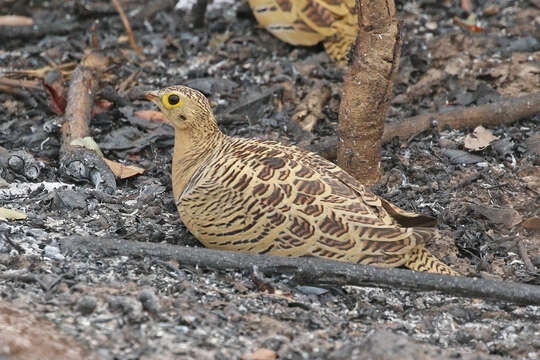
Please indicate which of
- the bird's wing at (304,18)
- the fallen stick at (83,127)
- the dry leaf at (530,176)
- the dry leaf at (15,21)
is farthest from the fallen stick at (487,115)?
the dry leaf at (15,21)

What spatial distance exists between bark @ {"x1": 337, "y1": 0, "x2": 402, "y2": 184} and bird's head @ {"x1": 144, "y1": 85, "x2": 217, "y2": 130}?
93 centimetres

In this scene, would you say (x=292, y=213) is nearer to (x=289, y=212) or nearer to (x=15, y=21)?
(x=289, y=212)

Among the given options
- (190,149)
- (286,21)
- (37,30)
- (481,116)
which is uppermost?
(286,21)

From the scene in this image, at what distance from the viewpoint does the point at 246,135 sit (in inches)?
277

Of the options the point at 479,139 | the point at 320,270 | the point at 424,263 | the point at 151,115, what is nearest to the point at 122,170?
the point at 151,115

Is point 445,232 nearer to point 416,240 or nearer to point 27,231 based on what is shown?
point 416,240

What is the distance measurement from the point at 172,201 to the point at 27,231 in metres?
1.16

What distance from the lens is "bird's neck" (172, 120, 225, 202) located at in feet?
18.0

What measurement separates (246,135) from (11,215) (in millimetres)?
2338

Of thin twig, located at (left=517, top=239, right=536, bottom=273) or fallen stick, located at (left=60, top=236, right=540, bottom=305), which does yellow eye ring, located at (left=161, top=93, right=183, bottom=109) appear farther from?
thin twig, located at (left=517, top=239, right=536, bottom=273)

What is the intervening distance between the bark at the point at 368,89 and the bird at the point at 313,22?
2.02 metres

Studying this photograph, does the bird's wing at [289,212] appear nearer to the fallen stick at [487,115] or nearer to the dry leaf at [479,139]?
the dry leaf at [479,139]

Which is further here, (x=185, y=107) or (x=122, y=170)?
(x=122, y=170)

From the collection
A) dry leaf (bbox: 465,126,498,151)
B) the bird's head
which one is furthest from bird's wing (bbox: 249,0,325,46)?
the bird's head
